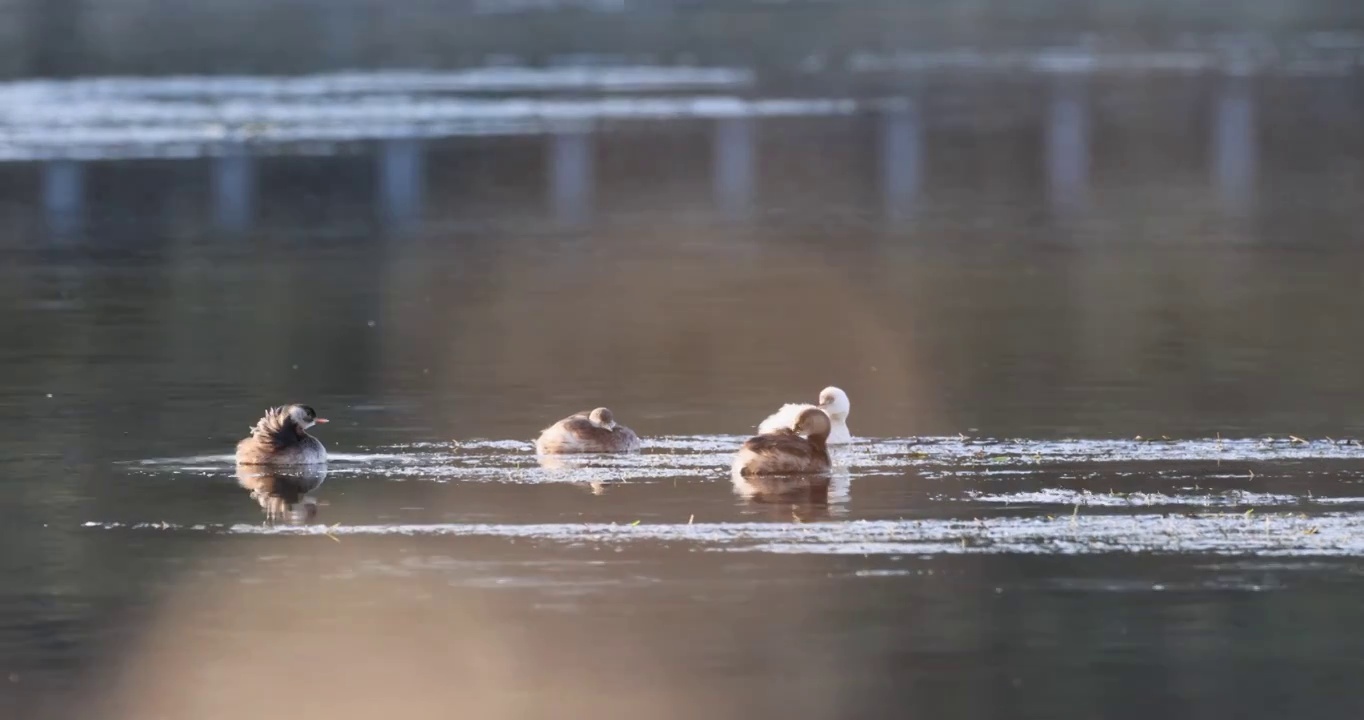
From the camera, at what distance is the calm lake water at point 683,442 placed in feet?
31.4

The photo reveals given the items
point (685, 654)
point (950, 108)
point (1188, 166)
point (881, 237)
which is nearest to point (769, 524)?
point (685, 654)

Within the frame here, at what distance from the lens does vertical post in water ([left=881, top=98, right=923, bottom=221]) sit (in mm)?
31609

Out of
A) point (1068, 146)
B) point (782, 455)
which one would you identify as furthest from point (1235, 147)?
point (782, 455)

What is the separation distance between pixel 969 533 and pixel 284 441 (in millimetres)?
3706

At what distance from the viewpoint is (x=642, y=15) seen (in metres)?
71.9

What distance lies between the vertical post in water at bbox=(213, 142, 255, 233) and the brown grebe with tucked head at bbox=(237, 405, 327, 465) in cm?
1546

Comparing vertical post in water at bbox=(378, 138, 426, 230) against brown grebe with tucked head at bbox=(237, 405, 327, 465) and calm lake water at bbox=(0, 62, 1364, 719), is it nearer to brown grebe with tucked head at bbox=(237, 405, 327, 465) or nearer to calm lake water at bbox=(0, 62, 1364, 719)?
calm lake water at bbox=(0, 62, 1364, 719)

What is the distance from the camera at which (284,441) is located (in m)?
13.6

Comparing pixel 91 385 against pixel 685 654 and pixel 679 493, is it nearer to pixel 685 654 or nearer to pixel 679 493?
pixel 679 493

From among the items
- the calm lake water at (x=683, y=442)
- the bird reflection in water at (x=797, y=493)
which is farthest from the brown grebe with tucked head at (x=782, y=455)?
the calm lake water at (x=683, y=442)

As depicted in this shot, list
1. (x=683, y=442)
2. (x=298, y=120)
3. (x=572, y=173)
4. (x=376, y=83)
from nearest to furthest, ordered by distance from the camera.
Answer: (x=683, y=442) < (x=572, y=173) < (x=298, y=120) < (x=376, y=83)

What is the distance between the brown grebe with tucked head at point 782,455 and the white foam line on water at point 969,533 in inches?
46.5

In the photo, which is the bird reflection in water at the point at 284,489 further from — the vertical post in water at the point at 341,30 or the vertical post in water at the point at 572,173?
the vertical post in water at the point at 341,30

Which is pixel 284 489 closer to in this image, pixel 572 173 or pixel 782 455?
pixel 782 455
